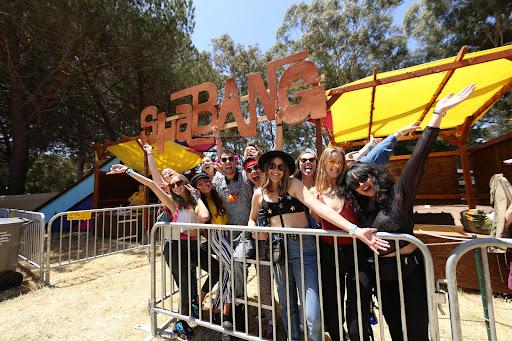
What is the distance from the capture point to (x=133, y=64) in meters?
11.3

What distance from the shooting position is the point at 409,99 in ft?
18.9

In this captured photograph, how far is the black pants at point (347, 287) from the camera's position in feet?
6.43

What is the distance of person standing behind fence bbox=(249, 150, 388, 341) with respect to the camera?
84.9 inches

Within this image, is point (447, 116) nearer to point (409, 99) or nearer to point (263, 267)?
point (409, 99)

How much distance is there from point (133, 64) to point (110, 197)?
5.73 meters

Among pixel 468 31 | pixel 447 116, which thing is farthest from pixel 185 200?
pixel 468 31

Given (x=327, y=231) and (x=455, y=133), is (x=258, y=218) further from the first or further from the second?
(x=455, y=133)

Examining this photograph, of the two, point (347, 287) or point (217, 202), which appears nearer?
point (347, 287)

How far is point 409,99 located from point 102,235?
7665mm

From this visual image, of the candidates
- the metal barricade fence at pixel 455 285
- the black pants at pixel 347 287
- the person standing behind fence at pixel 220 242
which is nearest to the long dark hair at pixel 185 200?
the person standing behind fence at pixel 220 242

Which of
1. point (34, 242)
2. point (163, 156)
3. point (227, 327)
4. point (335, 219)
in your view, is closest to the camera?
point (335, 219)

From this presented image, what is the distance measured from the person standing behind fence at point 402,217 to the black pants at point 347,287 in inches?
5.6

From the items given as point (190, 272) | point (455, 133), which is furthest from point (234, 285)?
point (455, 133)

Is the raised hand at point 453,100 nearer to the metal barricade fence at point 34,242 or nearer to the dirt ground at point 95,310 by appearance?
the dirt ground at point 95,310
